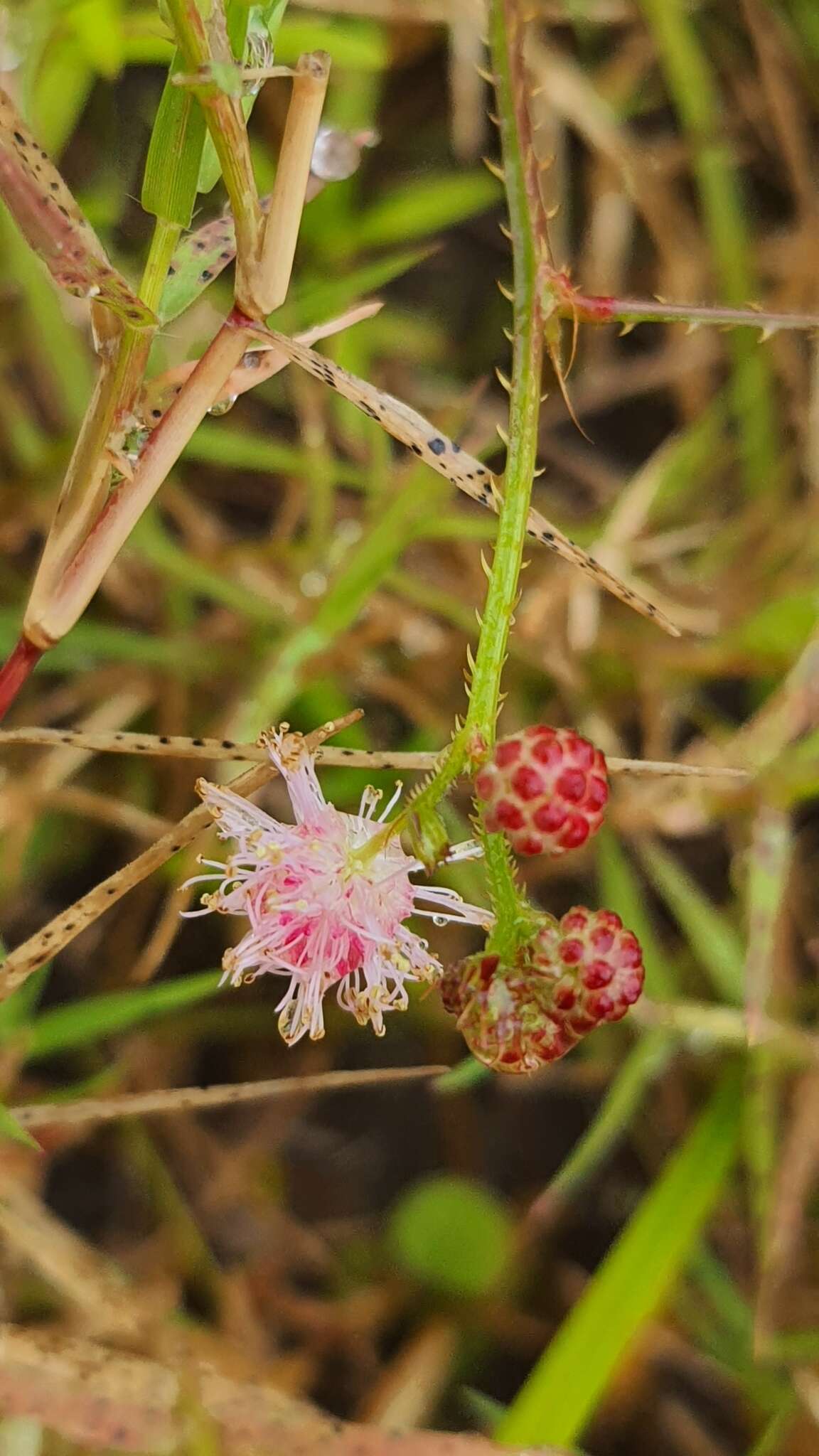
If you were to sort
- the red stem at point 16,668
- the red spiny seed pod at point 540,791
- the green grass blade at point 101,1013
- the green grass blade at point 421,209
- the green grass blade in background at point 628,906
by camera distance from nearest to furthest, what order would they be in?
the red spiny seed pod at point 540,791 < the red stem at point 16,668 < the green grass blade at point 101,1013 < the green grass blade in background at point 628,906 < the green grass blade at point 421,209

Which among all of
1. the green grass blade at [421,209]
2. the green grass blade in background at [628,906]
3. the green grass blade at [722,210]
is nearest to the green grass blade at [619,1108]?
the green grass blade in background at [628,906]

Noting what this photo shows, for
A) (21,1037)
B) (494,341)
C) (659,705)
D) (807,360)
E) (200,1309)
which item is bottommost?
(200,1309)

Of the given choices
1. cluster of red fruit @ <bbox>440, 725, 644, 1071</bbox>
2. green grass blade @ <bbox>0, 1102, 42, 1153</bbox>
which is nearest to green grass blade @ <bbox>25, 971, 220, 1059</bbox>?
green grass blade @ <bbox>0, 1102, 42, 1153</bbox>

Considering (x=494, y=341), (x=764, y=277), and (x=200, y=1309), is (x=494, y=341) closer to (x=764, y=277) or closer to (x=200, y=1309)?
(x=764, y=277)

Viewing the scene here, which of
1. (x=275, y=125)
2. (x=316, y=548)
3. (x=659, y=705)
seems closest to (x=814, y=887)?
(x=659, y=705)

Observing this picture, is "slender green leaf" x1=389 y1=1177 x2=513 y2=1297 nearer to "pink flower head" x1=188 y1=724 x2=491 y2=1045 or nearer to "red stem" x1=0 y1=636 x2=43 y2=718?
"pink flower head" x1=188 y1=724 x2=491 y2=1045

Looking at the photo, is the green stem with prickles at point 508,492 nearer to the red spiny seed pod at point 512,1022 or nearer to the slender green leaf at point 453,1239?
the red spiny seed pod at point 512,1022
